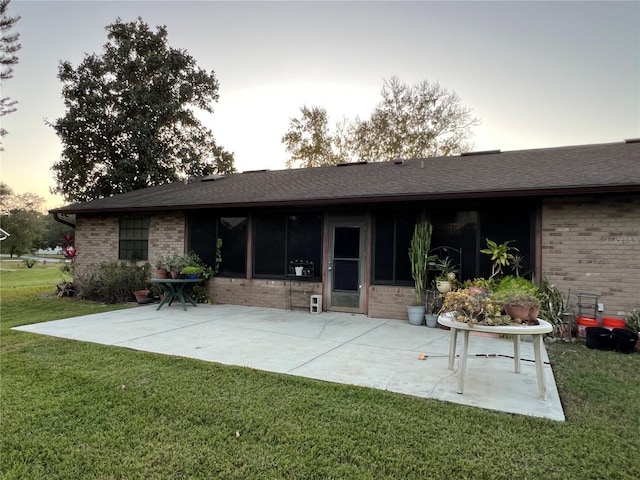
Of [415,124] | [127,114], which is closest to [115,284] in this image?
[127,114]

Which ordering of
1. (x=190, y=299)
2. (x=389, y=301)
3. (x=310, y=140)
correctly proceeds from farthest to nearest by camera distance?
(x=310, y=140)
(x=190, y=299)
(x=389, y=301)

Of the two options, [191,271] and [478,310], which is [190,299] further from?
[478,310]

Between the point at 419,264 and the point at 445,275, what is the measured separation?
0.49m

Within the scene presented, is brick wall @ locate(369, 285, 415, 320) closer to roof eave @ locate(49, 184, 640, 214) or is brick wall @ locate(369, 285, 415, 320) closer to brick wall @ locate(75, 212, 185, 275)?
roof eave @ locate(49, 184, 640, 214)

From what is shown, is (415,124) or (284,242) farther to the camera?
(415,124)

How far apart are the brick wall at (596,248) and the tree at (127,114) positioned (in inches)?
666

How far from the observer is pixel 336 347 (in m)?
5.00

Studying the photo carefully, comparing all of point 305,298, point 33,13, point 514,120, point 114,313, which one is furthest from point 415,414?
point 33,13

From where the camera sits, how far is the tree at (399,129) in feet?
67.4

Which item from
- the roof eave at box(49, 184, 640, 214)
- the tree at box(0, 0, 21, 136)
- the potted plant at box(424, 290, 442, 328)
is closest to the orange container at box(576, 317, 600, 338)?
the roof eave at box(49, 184, 640, 214)

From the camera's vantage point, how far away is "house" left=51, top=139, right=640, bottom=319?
227 inches

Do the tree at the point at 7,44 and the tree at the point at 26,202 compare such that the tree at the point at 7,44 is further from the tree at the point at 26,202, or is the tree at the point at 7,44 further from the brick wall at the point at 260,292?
the tree at the point at 26,202

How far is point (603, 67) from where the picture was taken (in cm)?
897

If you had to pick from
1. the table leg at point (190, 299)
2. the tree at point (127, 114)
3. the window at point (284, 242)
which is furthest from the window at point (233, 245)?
the tree at point (127, 114)
